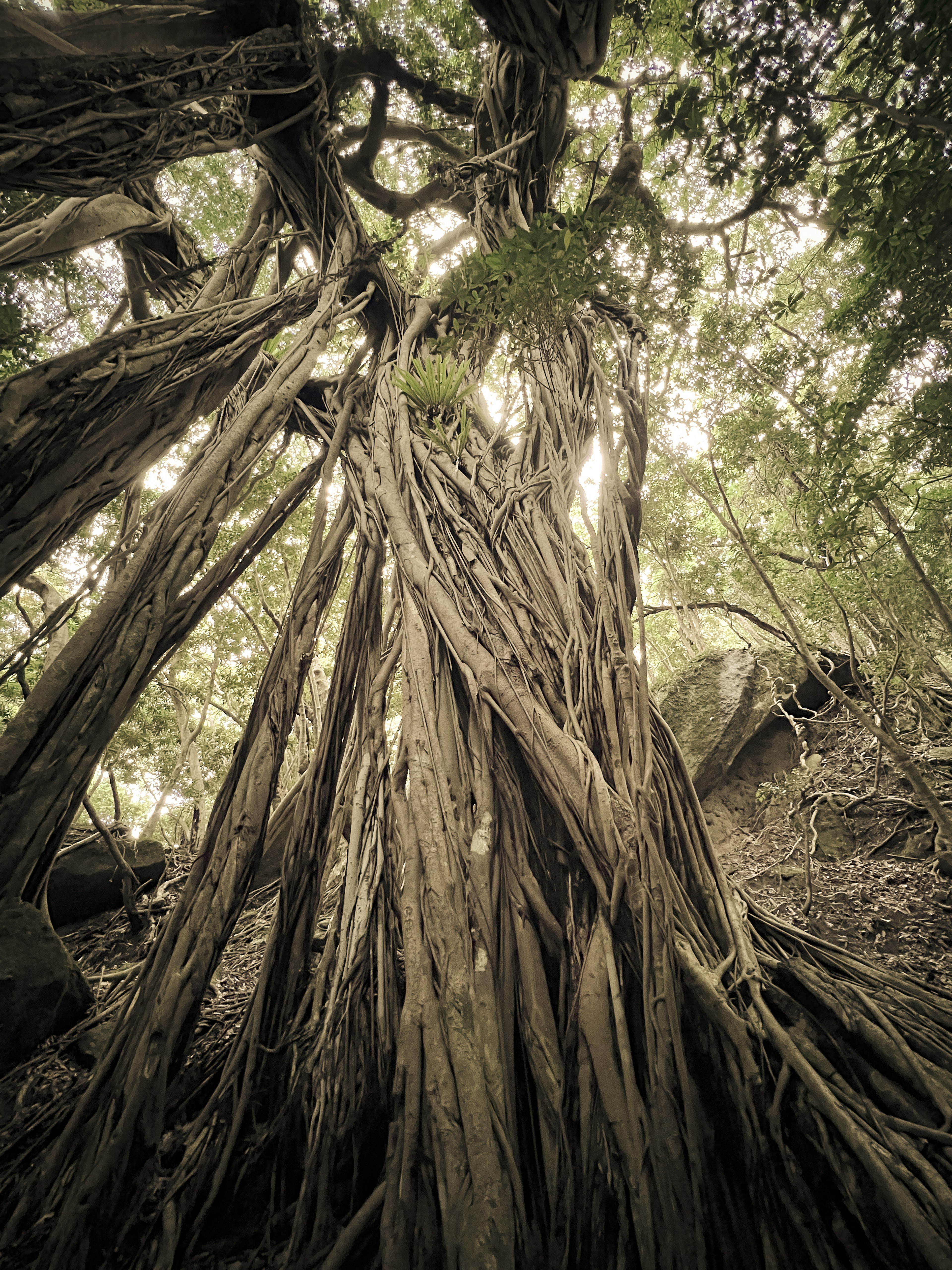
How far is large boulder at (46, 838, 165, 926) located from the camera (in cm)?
214

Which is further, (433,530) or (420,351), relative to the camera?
(420,351)

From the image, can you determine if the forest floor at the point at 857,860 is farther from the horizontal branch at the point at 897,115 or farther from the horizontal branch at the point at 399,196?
the horizontal branch at the point at 399,196

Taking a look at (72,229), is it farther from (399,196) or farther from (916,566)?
(916,566)

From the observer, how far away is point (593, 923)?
1112mm

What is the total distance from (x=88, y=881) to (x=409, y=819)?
1817 mm

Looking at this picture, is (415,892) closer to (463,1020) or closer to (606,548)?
(463,1020)

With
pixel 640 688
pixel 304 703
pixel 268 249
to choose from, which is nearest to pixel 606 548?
pixel 640 688

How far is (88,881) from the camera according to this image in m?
2.20

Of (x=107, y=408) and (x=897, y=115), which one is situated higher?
(x=897, y=115)

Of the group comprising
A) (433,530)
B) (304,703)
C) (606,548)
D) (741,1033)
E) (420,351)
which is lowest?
(741,1033)

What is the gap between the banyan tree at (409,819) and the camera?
2.70 feet

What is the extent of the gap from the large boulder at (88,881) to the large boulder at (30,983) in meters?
0.84

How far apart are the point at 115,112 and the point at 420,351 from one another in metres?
1.27

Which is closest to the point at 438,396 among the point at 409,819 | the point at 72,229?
the point at 72,229
